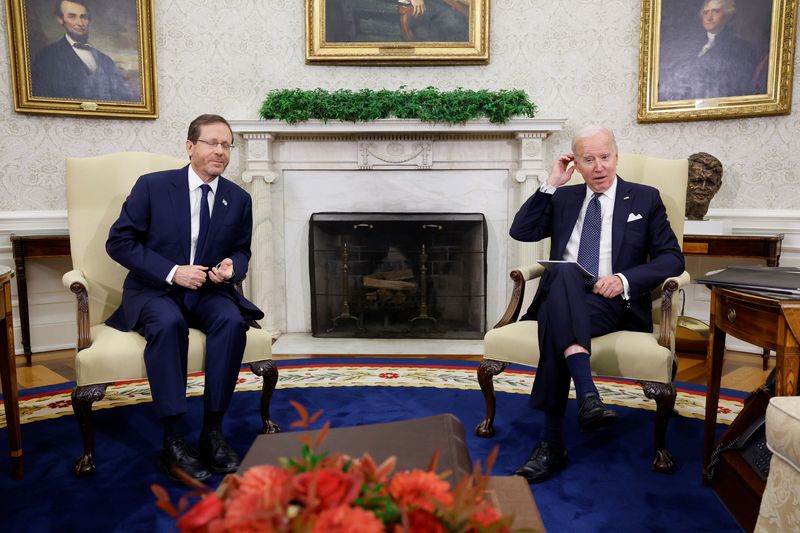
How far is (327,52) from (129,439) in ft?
10.9

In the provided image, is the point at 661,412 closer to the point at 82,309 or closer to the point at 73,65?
the point at 82,309

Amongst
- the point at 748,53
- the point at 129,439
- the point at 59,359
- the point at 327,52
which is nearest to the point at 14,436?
the point at 129,439

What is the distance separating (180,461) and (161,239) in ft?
3.23

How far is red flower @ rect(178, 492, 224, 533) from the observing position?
2.49 ft

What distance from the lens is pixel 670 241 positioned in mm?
2668

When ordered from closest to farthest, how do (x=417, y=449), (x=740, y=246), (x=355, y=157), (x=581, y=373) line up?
(x=417, y=449) → (x=581, y=373) → (x=740, y=246) → (x=355, y=157)

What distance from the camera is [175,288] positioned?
263cm

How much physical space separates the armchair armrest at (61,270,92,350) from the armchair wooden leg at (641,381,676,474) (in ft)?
7.55

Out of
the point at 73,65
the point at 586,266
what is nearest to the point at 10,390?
the point at 586,266

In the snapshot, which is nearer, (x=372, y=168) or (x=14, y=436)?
(x=14, y=436)

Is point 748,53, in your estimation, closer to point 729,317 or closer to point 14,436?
point 729,317

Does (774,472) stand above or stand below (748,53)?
below

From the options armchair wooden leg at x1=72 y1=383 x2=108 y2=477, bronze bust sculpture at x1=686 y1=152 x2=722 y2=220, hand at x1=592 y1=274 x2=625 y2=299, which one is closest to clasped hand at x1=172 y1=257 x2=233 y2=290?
armchair wooden leg at x1=72 y1=383 x2=108 y2=477

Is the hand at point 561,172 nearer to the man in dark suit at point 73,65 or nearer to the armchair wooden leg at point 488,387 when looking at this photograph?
the armchair wooden leg at point 488,387
